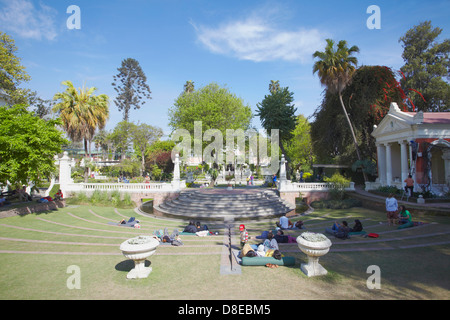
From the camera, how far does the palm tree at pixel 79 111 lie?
25.0 meters

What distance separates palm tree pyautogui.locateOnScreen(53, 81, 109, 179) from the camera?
2501cm

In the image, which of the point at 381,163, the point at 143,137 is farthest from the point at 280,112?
the point at 143,137

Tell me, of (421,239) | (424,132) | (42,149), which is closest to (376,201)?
(424,132)

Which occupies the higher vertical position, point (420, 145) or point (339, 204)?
point (420, 145)

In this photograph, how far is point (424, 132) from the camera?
1856cm

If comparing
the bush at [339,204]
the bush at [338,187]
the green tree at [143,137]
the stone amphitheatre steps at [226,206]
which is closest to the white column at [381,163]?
the bush at [338,187]

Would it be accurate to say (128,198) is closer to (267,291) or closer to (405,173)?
(267,291)

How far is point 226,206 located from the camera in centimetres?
2003

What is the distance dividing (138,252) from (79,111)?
923 inches

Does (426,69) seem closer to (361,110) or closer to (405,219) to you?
(361,110)

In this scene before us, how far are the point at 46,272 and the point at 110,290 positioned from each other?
264 centimetres

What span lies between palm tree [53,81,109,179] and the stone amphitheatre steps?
11.8 meters

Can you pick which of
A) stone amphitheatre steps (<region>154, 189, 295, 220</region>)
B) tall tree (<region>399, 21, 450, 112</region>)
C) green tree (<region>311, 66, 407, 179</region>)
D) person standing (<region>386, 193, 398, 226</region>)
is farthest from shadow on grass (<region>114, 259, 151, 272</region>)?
tall tree (<region>399, 21, 450, 112</region>)

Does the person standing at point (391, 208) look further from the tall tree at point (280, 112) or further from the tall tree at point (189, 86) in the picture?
the tall tree at point (189, 86)
